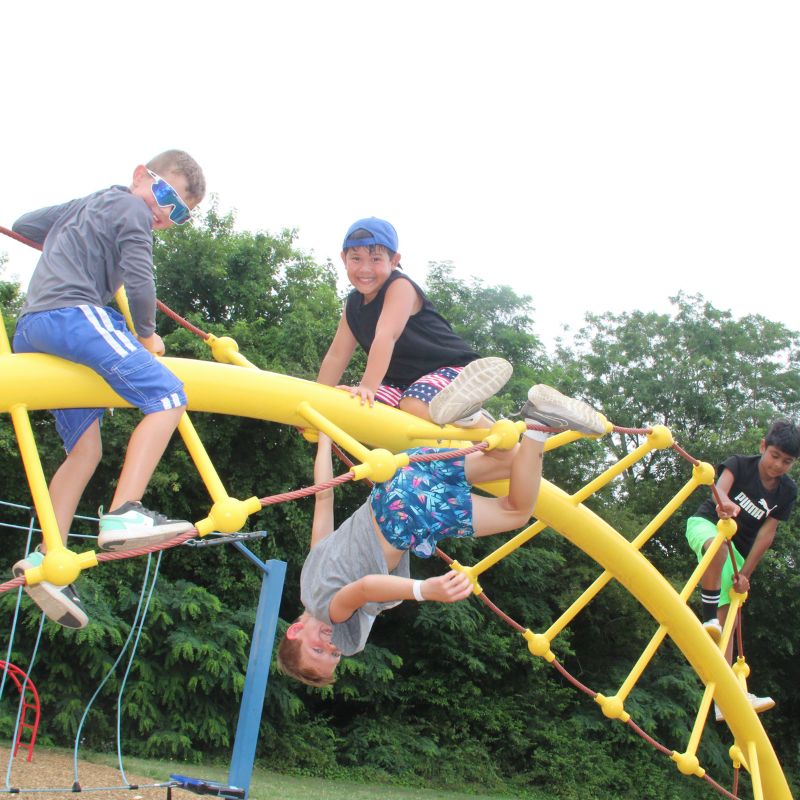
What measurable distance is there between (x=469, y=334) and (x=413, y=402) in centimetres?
1236

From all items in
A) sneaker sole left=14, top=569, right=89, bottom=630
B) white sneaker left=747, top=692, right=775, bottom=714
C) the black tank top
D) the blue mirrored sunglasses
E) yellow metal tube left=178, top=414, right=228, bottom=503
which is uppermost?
the blue mirrored sunglasses

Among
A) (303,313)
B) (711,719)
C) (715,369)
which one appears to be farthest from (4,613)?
(715,369)

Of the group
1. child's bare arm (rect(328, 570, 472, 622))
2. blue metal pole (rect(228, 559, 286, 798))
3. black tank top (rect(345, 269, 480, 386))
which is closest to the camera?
child's bare arm (rect(328, 570, 472, 622))

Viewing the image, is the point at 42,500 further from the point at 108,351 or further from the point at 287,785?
the point at 287,785

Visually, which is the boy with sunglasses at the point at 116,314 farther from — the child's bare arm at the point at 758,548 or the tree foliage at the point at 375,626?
the tree foliage at the point at 375,626

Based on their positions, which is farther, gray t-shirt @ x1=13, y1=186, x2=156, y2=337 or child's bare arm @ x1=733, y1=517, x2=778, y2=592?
child's bare arm @ x1=733, y1=517, x2=778, y2=592

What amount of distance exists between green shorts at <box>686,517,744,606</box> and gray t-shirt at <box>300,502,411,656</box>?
88.5 inches

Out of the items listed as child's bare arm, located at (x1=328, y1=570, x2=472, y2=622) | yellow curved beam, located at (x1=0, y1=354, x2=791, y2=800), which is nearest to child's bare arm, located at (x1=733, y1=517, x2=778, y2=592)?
yellow curved beam, located at (x1=0, y1=354, x2=791, y2=800)

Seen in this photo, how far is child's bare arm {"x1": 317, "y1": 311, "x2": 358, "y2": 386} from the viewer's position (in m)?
3.91

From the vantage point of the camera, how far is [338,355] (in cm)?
397

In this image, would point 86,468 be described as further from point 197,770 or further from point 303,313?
point 303,313

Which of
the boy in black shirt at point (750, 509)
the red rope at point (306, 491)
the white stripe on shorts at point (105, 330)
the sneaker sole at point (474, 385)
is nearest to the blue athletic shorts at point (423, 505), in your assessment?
the sneaker sole at point (474, 385)

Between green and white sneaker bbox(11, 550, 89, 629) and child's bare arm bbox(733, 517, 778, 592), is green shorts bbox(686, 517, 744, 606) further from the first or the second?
green and white sneaker bbox(11, 550, 89, 629)

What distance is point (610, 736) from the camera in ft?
43.2
